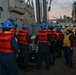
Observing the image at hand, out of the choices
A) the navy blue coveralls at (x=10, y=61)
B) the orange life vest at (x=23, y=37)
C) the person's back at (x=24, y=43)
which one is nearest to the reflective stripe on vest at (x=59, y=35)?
the person's back at (x=24, y=43)

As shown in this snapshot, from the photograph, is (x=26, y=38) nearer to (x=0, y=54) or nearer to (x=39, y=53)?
(x=39, y=53)

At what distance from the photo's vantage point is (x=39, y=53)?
10258 mm

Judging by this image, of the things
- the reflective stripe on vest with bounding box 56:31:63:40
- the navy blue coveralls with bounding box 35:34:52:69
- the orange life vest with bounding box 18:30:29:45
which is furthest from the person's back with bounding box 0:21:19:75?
the reflective stripe on vest with bounding box 56:31:63:40

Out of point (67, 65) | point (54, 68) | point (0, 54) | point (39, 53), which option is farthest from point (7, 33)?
point (67, 65)

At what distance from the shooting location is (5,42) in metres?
6.75

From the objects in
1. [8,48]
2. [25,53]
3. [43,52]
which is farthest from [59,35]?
[8,48]

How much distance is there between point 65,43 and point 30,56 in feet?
5.56

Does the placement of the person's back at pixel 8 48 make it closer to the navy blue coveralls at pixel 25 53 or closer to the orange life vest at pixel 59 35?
the navy blue coveralls at pixel 25 53

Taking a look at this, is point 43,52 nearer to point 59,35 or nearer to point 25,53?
point 25,53

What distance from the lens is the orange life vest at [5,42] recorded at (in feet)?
22.0

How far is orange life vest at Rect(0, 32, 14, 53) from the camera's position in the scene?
670 centimetres

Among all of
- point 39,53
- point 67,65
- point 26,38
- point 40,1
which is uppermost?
point 40,1

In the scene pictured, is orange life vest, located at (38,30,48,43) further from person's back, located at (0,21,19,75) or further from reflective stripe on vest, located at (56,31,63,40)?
reflective stripe on vest, located at (56,31,63,40)

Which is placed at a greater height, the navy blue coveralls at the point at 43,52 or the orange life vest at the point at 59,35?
the orange life vest at the point at 59,35
